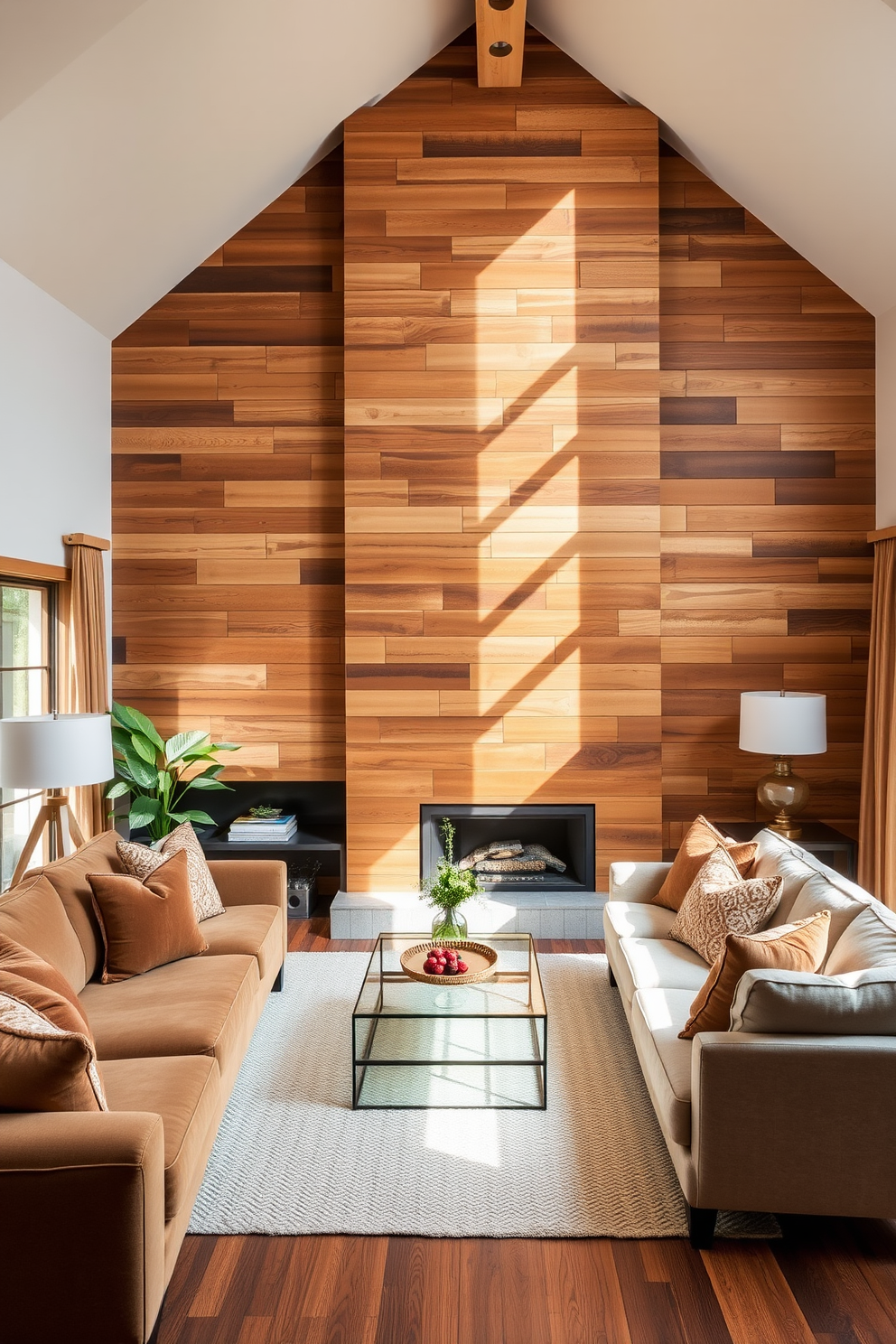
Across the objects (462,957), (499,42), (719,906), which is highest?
(499,42)

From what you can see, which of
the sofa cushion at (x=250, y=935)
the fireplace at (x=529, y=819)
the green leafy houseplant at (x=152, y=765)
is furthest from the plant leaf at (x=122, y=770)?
the fireplace at (x=529, y=819)

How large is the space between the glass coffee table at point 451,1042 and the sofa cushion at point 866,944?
910mm

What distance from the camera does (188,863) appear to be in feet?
11.1

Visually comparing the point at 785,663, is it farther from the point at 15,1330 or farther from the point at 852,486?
the point at 15,1330

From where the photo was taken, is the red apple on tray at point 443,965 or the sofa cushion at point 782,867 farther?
the red apple on tray at point 443,965

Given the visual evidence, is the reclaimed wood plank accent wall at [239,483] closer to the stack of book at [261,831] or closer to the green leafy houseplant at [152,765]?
the green leafy houseplant at [152,765]

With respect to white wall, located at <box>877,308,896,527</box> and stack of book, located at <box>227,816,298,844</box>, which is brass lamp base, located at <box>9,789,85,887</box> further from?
white wall, located at <box>877,308,896,527</box>

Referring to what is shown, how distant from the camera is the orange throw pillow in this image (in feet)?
11.3

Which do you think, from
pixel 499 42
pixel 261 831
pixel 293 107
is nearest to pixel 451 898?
pixel 261 831

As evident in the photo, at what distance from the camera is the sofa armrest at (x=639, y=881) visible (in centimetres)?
381

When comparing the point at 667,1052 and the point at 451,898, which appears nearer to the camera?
the point at 667,1052

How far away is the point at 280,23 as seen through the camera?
3732 millimetres

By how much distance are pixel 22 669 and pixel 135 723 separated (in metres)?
0.71

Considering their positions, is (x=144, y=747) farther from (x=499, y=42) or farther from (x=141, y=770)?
(x=499, y=42)
